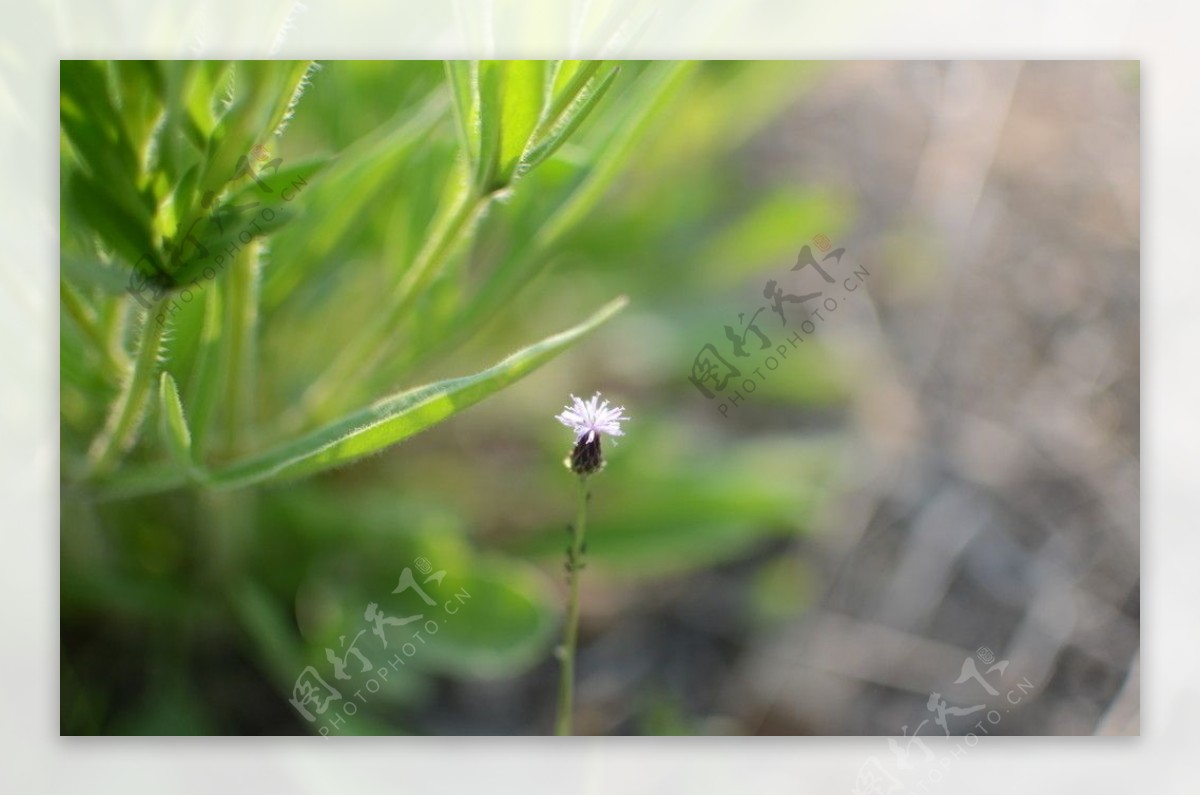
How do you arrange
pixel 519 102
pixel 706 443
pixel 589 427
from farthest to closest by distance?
pixel 706 443 < pixel 589 427 < pixel 519 102

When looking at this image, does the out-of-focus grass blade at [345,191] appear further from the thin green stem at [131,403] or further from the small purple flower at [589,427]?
the small purple flower at [589,427]

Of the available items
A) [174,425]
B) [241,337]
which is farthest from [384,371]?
[174,425]

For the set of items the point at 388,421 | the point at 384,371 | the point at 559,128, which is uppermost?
the point at 559,128

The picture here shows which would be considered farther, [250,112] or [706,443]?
[706,443]

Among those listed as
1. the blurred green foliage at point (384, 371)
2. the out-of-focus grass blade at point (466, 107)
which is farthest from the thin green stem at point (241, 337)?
the out-of-focus grass blade at point (466, 107)

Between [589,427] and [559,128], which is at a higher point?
[559,128]

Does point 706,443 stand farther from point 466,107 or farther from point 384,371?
point 466,107

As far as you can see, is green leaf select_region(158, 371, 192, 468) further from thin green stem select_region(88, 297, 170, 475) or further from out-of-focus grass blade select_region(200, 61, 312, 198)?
out-of-focus grass blade select_region(200, 61, 312, 198)
